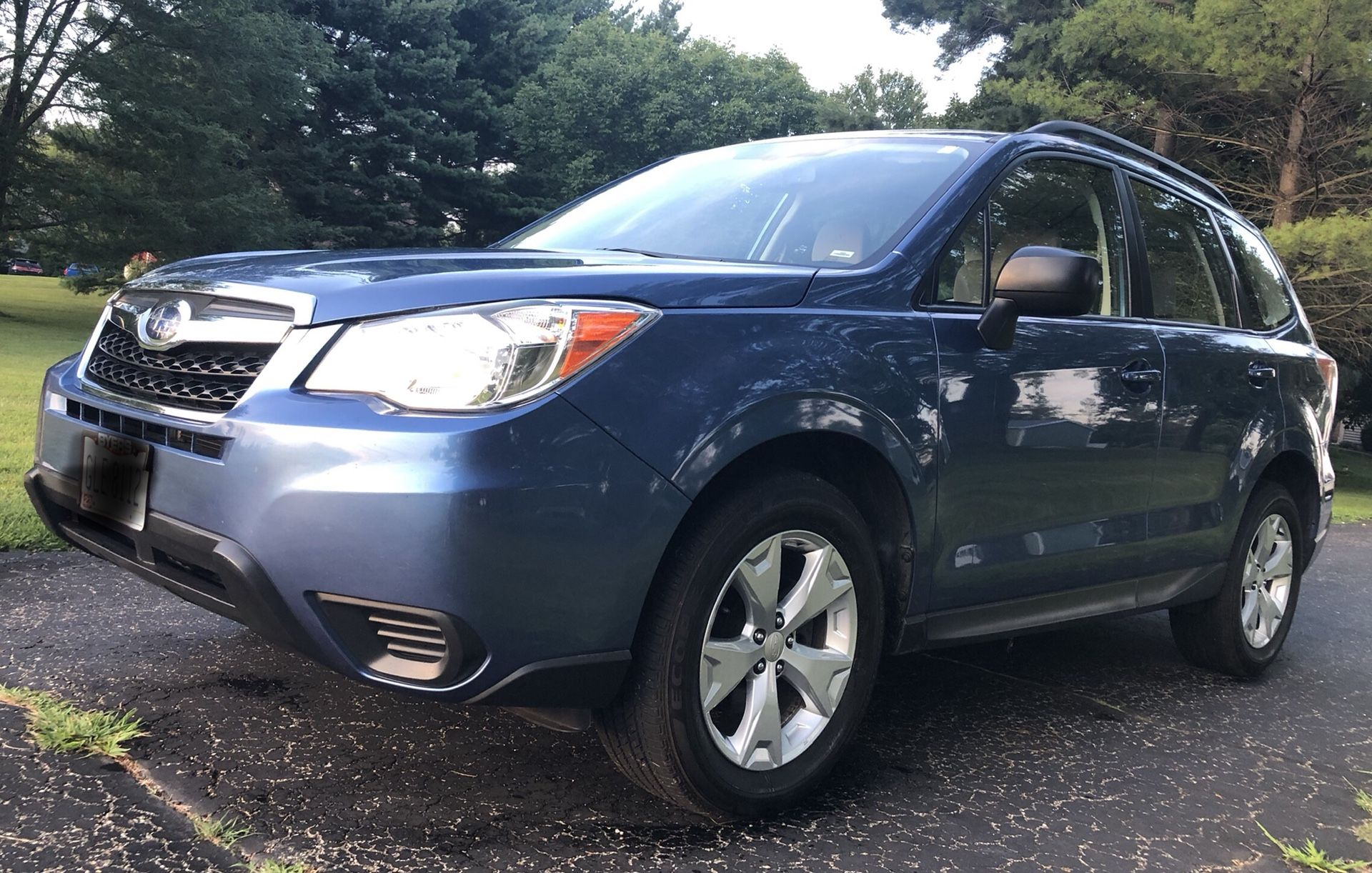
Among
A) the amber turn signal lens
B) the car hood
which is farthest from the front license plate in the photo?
the amber turn signal lens

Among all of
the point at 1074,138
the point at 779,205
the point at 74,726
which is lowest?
the point at 74,726

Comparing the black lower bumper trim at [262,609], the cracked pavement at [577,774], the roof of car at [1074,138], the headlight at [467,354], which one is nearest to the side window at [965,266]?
the roof of car at [1074,138]

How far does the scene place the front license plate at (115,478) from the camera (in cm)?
245

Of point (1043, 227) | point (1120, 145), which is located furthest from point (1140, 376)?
point (1120, 145)

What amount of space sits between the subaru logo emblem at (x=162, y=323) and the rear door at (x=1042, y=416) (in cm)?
186

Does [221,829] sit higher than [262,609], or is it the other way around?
[262,609]

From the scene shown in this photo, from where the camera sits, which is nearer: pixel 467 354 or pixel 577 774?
pixel 467 354

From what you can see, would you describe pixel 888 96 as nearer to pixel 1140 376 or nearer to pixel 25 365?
pixel 25 365

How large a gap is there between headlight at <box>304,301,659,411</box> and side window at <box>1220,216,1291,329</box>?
3.24m

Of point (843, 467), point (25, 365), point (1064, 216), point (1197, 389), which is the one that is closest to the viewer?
point (843, 467)

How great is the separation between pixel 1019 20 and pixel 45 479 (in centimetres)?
2602

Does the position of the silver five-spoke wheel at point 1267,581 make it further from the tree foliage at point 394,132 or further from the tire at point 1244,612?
the tree foliage at point 394,132

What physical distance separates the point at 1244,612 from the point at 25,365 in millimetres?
15568

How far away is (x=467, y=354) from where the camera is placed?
2.21 meters
